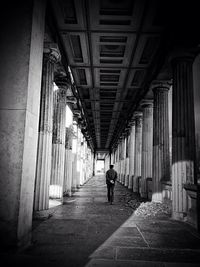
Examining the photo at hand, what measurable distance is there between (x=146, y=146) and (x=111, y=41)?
21.5ft

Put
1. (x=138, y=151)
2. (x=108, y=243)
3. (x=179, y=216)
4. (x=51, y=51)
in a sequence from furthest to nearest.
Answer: (x=138, y=151) → (x=51, y=51) → (x=179, y=216) → (x=108, y=243)

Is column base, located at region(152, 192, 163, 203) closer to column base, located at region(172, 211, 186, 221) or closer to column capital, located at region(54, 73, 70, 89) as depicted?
column base, located at region(172, 211, 186, 221)

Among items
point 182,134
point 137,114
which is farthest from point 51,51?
point 137,114

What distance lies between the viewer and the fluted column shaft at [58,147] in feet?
30.0

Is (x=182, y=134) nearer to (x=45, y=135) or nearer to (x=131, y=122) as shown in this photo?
(x=45, y=135)

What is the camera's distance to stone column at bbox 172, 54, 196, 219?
676cm

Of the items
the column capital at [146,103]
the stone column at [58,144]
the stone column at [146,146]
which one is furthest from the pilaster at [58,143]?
the stone column at [146,146]

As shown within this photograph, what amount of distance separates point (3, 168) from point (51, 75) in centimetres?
427

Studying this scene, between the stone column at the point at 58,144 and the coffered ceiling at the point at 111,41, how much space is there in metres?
1.38

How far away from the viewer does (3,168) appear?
358 cm

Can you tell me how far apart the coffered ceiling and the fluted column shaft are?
1735 mm

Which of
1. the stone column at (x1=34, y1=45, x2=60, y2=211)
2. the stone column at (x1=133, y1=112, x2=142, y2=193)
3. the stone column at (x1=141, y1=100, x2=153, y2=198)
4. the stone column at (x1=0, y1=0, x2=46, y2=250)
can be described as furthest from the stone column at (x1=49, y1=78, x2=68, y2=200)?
the stone column at (x1=133, y1=112, x2=142, y2=193)

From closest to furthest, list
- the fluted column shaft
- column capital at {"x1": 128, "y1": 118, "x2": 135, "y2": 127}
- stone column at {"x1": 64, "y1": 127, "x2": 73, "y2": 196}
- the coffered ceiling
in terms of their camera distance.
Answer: the coffered ceiling → the fluted column shaft → stone column at {"x1": 64, "y1": 127, "x2": 73, "y2": 196} → column capital at {"x1": 128, "y1": 118, "x2": 135, "y2": 127}

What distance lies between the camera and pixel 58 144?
9.45 m
